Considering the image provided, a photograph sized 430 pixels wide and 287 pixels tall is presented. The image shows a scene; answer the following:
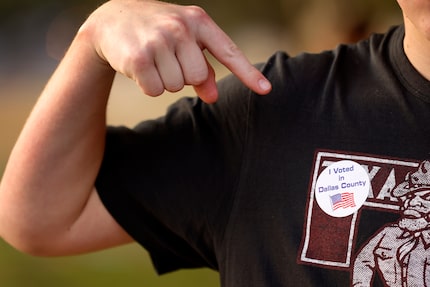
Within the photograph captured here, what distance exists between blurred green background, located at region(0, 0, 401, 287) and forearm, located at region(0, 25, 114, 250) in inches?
77.1

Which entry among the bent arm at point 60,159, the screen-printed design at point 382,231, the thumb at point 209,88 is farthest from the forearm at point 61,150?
the screen-printed design at point 382,231

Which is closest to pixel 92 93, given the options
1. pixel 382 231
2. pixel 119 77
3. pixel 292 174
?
pixel 292 174

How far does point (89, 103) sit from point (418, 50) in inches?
17.8

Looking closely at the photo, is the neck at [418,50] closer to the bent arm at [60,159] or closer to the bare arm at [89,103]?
the bare arm at [89,103]

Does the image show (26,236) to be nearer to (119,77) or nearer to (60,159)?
(60,159)

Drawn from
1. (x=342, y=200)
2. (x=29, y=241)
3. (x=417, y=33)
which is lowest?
(x=29, y=241)

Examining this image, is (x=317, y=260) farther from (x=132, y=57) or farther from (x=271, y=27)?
(x=271, y=27)

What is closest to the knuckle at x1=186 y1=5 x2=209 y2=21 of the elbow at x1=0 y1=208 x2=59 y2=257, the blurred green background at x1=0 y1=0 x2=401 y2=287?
the elbow at x1=0 y1=208 x2=59 y2=257

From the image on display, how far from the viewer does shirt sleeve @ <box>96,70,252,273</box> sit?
1073mm

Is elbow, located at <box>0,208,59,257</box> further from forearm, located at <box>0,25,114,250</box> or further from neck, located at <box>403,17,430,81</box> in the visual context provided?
neck, located at <box>403,17,430,81</box>

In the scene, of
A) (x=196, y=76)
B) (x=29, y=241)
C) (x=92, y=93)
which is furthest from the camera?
(x=29, y=241)

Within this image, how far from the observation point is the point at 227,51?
37.5 inches

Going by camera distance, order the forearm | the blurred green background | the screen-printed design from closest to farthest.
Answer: the screen-printed design
the forearm
the blurred green background

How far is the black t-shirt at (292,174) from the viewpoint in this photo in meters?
0.95
